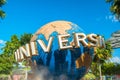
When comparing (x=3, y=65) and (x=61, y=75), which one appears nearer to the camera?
(x=61, y=75)

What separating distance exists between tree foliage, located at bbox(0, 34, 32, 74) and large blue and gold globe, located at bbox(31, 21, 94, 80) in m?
52.0

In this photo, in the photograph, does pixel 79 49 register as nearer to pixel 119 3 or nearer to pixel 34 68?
pixel 34 68

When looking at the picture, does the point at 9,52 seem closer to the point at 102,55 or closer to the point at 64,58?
the point at 102,55

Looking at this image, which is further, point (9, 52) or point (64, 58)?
point (9, 52)

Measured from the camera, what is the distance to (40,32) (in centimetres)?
1700

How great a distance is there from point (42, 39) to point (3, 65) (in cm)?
5375

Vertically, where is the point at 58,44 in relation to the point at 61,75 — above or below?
above

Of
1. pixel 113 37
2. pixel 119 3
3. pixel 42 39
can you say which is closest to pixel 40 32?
pixel 42 39

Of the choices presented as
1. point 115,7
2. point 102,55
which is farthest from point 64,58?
point 102,55

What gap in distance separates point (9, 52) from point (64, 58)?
55808 millimetres

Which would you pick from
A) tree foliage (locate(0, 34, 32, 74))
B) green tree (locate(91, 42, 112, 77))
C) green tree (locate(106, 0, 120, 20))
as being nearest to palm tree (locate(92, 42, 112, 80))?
green tree (locate(91, 42, 112, 77))

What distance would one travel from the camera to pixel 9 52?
7106 cm

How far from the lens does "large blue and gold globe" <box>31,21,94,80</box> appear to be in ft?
52.6

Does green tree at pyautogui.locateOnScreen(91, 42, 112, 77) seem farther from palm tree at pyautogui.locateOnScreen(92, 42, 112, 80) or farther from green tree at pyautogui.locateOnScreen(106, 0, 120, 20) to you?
green tree at pyautogui.locateOnScreen(106, 0, 120, 20)
